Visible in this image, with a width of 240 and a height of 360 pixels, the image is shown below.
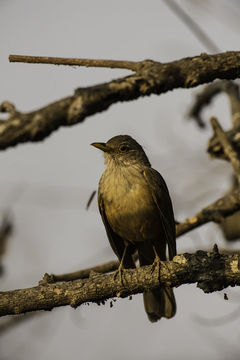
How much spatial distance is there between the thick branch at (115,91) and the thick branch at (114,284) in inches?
44.3

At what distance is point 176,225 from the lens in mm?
5965

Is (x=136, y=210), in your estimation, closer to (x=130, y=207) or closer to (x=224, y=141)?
(x=130, y=207)

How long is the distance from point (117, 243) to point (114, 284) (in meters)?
1.87

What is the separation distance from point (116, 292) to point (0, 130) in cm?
152

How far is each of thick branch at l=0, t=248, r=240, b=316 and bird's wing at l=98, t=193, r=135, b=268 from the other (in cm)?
150

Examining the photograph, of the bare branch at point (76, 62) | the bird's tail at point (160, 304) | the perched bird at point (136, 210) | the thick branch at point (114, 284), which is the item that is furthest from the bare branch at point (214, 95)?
the thick branch at point (114, 284)

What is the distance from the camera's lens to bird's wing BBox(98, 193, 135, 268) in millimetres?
5777

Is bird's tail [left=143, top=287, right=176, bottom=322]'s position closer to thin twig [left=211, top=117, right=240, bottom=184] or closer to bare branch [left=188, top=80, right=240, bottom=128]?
thin twig [left=211, top=117, right=240, bottom=184]

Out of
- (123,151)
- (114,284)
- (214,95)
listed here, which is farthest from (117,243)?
(214,95)

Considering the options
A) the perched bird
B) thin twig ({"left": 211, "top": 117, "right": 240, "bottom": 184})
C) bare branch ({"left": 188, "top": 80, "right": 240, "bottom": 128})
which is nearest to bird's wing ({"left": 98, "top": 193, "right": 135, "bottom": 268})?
the perched bird

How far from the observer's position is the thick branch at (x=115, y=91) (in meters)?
3.78

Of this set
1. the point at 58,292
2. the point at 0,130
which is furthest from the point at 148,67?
the point at 58,292

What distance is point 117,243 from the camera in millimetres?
6047

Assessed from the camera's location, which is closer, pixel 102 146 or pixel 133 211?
pixel 133 211
